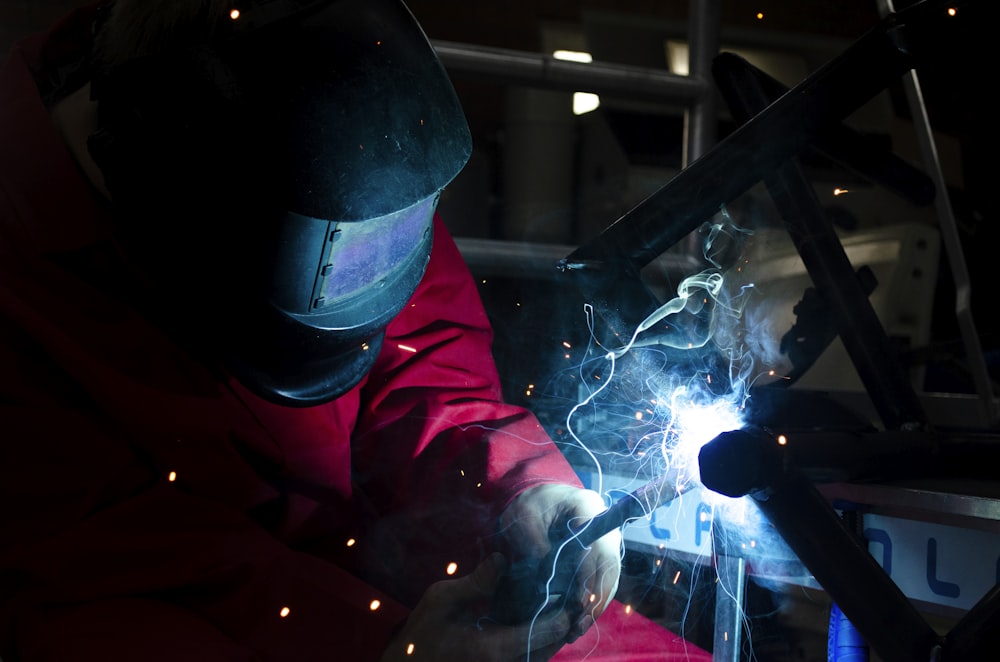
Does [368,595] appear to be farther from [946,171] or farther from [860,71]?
[946,171]

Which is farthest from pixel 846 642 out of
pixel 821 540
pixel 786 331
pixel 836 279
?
pixel 786 331

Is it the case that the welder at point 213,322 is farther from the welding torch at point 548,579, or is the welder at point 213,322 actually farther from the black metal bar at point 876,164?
the black metal bar at point 876,164

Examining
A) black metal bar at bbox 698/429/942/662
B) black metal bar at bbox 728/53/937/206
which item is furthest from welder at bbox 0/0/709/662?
black metal bar at bbox 728/53/937/206

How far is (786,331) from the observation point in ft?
4.18

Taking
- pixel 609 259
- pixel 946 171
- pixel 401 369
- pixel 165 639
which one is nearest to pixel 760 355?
pixel 609 259

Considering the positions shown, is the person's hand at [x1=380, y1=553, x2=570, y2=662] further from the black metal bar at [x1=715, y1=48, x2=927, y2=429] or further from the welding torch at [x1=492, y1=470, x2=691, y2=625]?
the black metal bar at [x1=715, y1=48, x2=927, y2=429]

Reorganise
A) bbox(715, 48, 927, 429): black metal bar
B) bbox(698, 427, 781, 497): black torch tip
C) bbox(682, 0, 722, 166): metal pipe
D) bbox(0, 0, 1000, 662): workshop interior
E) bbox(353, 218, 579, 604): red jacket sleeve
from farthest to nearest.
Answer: bbox(682, 0, 722, 166): metal pipe < bbox(353, 218, 579, 604): red jacket sleeve < bbox(715, 48, 927, 429): black metal bar < bbox(0, 0, 1000, 662): workshop interior < bbox(698, 427, 781, 497): black torch tip

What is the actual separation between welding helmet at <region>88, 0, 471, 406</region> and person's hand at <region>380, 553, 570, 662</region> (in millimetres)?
297

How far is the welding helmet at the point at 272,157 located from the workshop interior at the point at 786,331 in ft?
0.72

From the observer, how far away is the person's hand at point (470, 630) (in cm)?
83

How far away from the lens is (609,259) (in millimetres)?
911

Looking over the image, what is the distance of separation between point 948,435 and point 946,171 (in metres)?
1.54

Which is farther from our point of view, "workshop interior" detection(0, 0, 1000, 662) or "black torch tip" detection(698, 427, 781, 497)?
"workshop interior" detection(0, 0, 1000, 662)

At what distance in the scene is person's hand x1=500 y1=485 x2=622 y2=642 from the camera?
2.78ft
